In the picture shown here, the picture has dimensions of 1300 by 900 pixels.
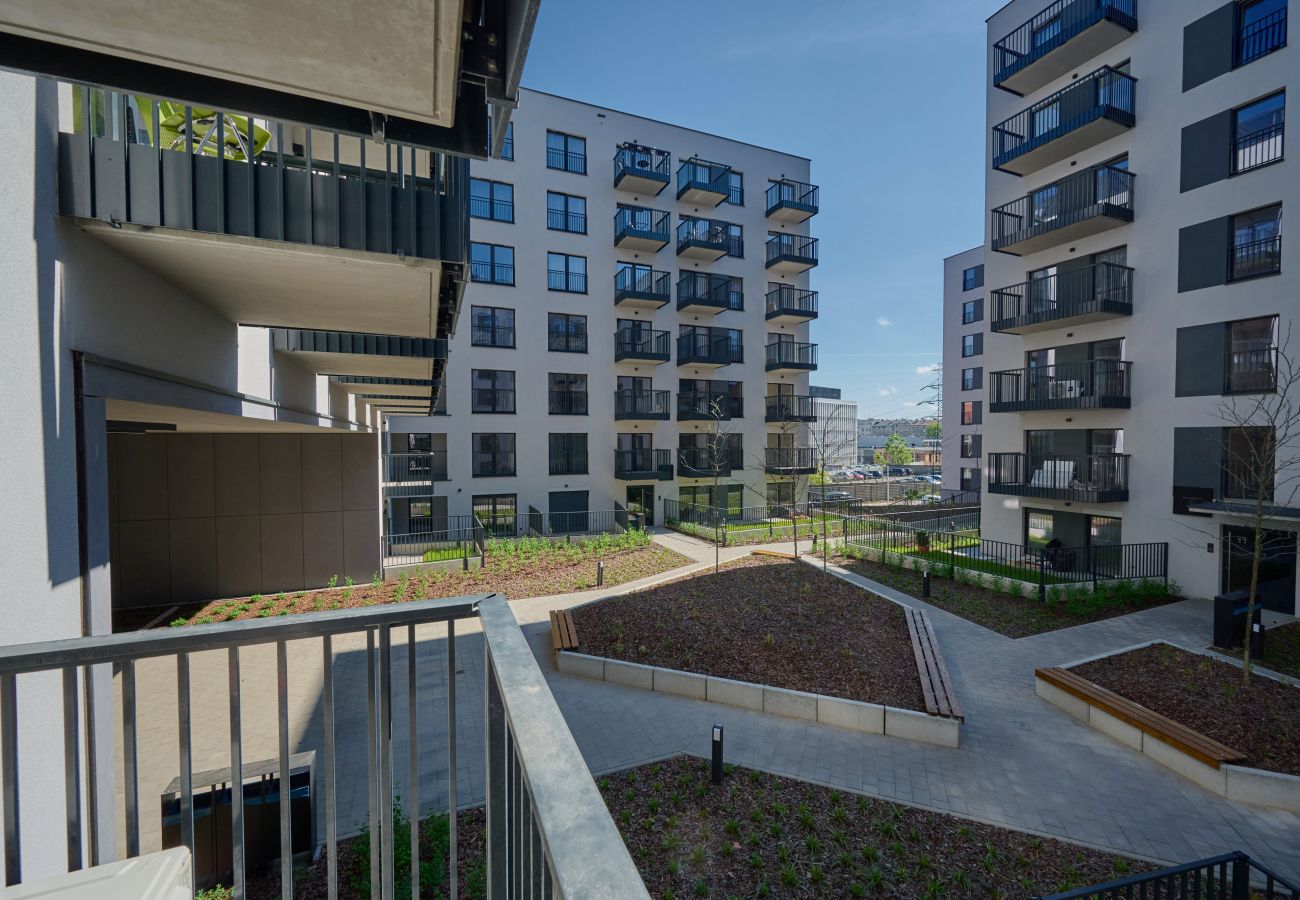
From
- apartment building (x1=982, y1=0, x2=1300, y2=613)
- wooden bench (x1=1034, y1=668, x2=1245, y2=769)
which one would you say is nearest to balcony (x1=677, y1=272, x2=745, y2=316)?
apartment building (x1=982, y1=0, x2=1300, y2=613)

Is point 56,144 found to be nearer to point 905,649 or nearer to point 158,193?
point 158,193

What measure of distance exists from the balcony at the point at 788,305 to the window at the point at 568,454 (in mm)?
12566

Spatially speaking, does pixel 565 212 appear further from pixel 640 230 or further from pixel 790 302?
pixel 790 302

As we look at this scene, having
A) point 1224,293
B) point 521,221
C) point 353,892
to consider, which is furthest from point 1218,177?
point 521,221

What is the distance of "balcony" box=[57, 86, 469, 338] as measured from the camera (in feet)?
10.6

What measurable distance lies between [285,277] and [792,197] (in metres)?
31.3

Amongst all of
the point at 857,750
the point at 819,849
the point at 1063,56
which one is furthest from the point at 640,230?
the point at 819,849

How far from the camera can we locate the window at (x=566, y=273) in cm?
2620

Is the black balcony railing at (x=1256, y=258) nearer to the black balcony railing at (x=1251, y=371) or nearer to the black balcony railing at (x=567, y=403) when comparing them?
the black balcony railing at (x=1251, y=371)

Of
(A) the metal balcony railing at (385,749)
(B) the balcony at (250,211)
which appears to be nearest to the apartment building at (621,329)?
(B) the balcony at (250,211)

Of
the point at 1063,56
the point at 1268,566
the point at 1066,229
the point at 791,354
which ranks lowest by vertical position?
the point at 1268,566

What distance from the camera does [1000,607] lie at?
44.9ft

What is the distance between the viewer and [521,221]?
997 inches

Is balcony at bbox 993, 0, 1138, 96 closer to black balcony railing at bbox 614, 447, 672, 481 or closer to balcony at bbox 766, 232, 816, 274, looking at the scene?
balcony at bbox 766, 232, 816, 274
